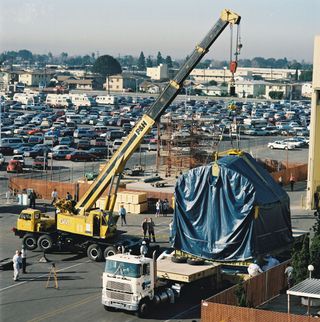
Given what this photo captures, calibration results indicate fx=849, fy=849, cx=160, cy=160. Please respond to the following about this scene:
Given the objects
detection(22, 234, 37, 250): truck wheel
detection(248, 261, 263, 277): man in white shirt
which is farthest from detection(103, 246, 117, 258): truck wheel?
detection(248, 261, 263, 277): man in white shirt

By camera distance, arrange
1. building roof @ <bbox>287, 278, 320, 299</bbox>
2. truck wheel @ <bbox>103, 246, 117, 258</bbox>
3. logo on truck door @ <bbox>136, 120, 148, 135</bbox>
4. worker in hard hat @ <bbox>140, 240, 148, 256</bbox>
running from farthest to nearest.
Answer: logo on truck door @ <bbox>136, 120, 148, 135</bbox>, truck wheel @ <bbox>103, 246, 117, 258</bbox>, worker in hard hat @ <bbox>140, 240, 148, 256</bbox>, building roof @ <bbox>287, 278, 320, 299</bbox>

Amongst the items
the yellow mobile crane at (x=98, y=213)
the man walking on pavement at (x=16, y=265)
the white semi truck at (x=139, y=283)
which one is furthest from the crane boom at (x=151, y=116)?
the white semi truck at (x=139, y=283)

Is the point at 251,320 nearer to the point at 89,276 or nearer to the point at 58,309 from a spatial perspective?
the point at 58,309

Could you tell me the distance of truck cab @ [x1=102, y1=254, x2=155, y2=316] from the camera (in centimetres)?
2386

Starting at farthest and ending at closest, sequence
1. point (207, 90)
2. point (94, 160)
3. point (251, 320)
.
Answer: point (207, 90), point (94, 160), point (251, 320)

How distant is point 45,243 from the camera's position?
32.5 meters

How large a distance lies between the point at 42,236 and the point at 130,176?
69.2 feet

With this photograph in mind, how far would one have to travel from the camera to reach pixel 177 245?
94.4 ft

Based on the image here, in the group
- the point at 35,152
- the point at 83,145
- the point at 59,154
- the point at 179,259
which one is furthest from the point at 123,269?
the point at 83,145

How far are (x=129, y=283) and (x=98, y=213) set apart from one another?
8.04 meters

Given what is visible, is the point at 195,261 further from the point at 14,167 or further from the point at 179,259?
the point at 14,167

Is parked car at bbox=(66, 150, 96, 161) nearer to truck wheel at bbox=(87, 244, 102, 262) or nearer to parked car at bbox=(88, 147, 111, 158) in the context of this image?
parked car at bbox=(88, 147, 111, 158)

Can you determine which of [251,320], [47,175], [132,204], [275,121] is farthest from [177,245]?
[275,121]

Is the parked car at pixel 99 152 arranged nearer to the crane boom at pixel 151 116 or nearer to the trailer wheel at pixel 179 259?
the crane boom at pixel 151 116
